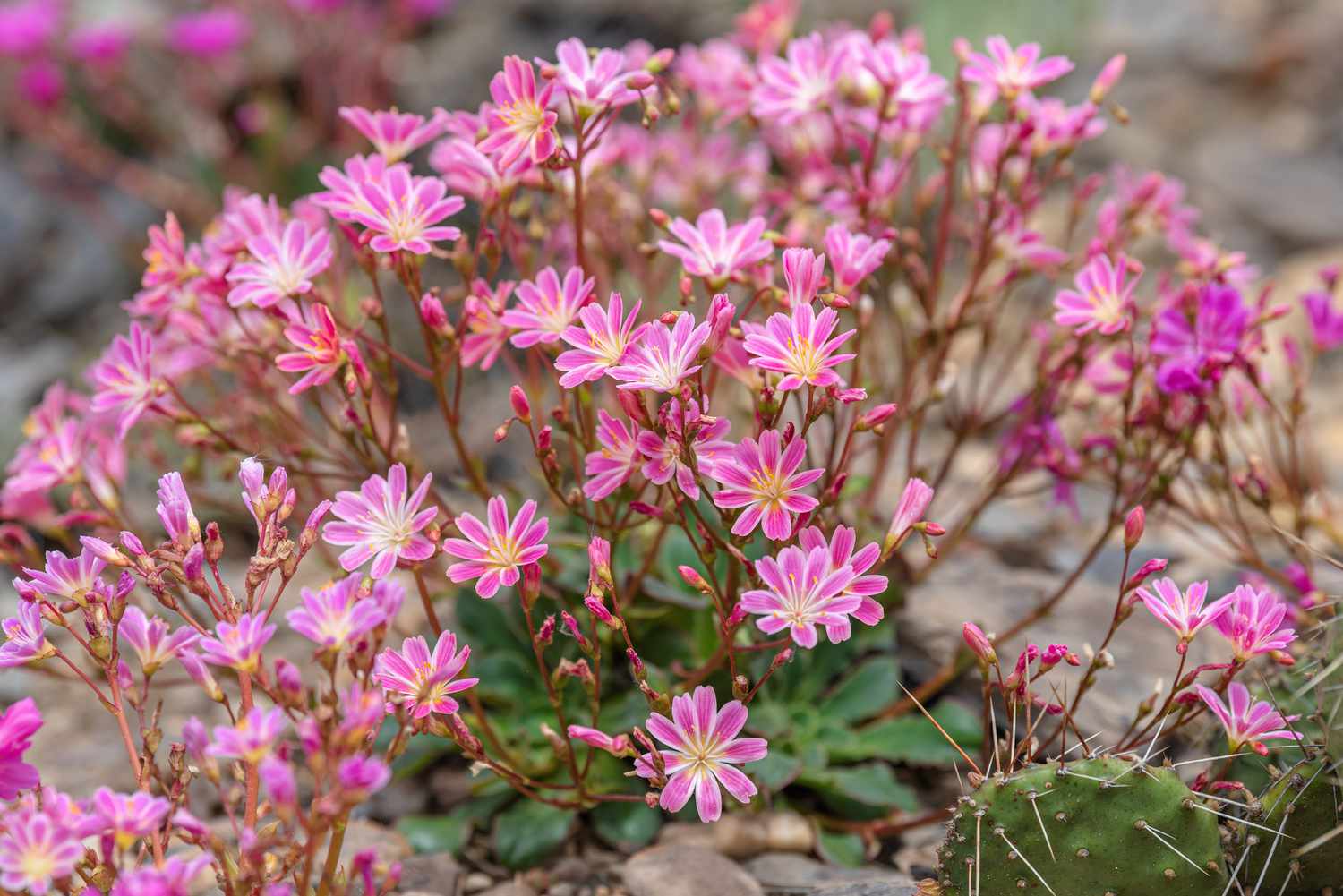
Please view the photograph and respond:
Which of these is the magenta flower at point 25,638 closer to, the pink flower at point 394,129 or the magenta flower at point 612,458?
the magenta flower at point 612,458

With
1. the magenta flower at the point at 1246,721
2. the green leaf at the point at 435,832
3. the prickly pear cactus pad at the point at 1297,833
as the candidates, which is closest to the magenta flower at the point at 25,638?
the green leaf at the point at 435,832

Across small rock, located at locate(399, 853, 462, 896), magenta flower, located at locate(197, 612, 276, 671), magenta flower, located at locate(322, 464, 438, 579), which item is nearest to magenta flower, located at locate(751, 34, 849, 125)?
magenta flower, located at locate(322, 464, 438, 579)

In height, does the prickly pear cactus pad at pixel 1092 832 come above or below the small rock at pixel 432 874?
below

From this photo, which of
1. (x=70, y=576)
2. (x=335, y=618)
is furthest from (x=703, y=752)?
(x=70, y=576)

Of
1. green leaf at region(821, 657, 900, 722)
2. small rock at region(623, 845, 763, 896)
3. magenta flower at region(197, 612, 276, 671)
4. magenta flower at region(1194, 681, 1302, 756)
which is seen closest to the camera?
magenta flower at region(197, 612, 276, 671)

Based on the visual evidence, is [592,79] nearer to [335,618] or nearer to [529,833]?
[335,618]

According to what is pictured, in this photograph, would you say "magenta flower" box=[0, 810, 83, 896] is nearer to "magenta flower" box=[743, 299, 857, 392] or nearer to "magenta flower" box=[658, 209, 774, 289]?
"magenta flower" box=[743, 299, 857, 392]
